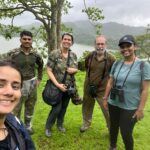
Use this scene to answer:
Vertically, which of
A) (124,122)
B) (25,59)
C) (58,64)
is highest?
(25,59)

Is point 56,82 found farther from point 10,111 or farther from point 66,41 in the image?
point 10,111

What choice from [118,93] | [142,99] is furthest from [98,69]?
[142,99]

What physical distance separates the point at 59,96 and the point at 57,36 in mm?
12682

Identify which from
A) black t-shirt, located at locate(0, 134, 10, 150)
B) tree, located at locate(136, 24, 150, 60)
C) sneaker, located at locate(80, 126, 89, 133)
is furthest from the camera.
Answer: tree, located at locate(136, 24, 150, 60)

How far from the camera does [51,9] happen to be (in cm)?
1695

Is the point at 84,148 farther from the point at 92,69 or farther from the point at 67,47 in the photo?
the point at 67,47

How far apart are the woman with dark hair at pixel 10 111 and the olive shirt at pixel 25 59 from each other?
3.11 metres

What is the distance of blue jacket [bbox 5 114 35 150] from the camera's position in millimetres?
2102

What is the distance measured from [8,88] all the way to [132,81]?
2924mm

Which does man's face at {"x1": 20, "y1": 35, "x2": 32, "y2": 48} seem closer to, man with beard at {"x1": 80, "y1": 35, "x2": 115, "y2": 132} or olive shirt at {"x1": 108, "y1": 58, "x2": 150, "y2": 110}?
man with beard at {"x1": 80, "y1": 35, "x2": 115, "y2": 132}

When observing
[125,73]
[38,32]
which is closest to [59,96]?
[125,73]

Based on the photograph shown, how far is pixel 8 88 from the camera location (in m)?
2.12

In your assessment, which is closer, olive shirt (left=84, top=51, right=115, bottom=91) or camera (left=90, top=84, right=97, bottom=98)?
olive shirt (left=84, top=51, right=115, bottom=91)

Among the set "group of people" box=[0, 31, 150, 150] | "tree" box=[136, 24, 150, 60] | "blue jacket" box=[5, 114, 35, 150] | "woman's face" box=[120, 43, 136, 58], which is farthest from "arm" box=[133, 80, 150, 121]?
"tree" box=[136, 24, 150, 60]
